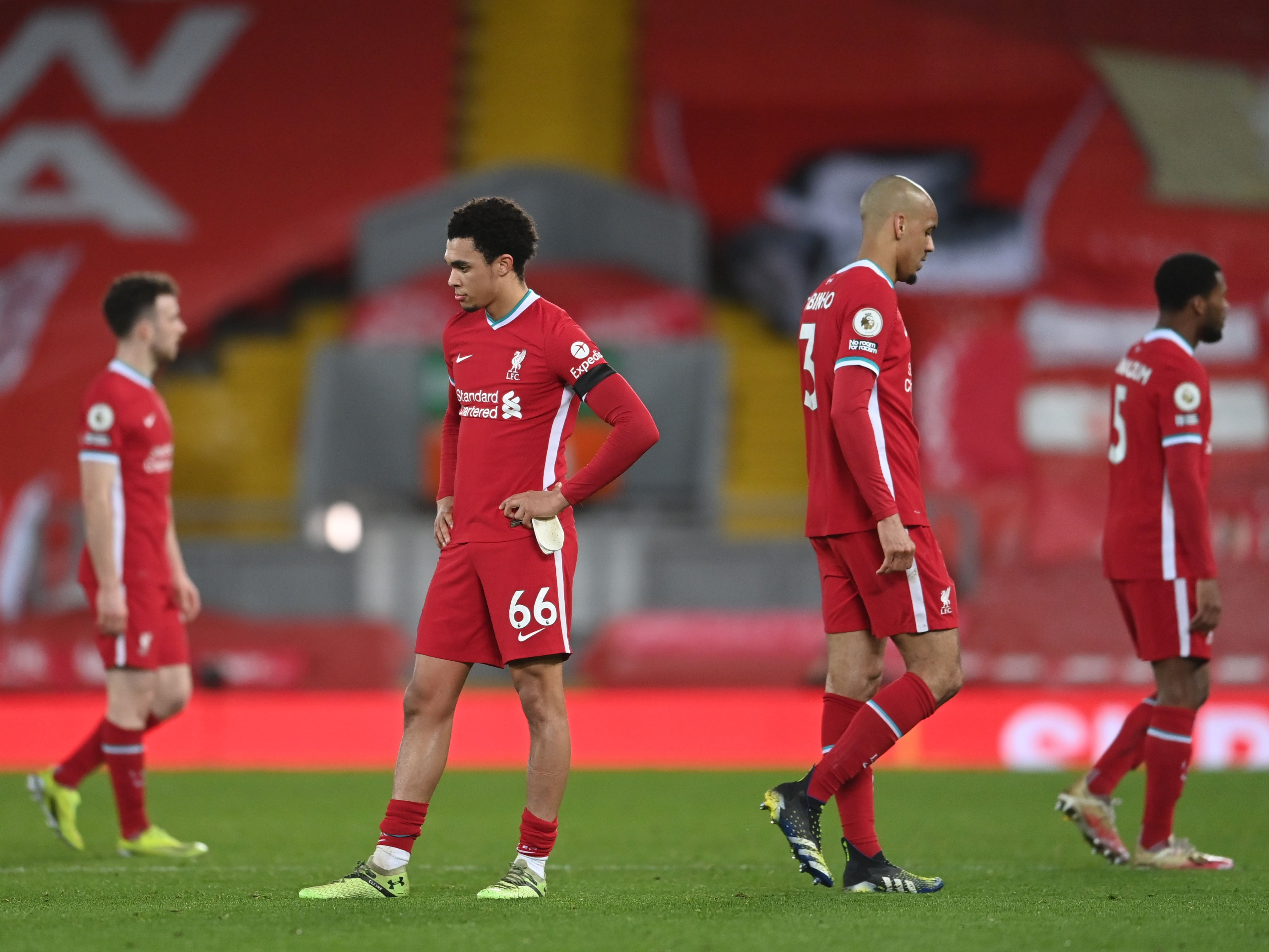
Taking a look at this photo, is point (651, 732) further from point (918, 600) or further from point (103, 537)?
point (918, 600)

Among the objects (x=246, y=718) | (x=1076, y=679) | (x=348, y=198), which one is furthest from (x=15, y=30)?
(x=1076, y=679)

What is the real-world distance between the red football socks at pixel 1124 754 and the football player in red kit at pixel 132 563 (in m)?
3.22

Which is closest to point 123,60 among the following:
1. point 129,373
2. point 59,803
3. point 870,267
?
point 129,373

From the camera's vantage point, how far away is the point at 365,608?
50.3 ft

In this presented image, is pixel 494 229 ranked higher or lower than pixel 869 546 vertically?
higher

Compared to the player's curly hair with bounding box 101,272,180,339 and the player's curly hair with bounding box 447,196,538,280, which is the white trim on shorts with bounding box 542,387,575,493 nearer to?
the player's curly hair with bounding box 447,196,538,280

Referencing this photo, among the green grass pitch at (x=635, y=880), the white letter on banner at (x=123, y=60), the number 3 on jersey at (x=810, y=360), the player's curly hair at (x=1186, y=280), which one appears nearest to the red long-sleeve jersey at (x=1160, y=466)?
the player's curly hair at (x=1186, y=280)

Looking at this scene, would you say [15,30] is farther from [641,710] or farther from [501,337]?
[501,337]

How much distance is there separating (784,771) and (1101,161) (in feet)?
35.0

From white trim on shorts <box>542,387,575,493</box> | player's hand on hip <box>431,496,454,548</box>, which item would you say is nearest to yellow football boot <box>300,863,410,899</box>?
player's hand on hip <box>431,496,454,548</box>

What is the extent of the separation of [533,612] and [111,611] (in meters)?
2.00

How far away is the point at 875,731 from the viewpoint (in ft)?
16.0

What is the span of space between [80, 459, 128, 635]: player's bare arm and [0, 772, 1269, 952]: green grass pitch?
0.88 metres

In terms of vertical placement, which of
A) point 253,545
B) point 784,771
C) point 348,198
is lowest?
point 784,771
